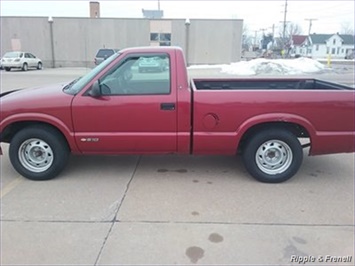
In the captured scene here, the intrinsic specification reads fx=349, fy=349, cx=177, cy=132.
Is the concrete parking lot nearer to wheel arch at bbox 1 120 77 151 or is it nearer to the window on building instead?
wheel arch at bbox 1 120 77 151

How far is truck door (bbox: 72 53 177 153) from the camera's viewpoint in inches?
180

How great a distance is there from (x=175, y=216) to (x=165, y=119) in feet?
4.40

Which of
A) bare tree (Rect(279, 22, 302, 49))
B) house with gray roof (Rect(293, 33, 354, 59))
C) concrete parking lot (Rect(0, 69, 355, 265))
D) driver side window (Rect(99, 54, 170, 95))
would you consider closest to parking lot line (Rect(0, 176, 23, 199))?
concrete parking lot (Rect(0, 69, 355, 265))

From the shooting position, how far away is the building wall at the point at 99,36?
36.8 meters

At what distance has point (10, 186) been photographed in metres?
4.63

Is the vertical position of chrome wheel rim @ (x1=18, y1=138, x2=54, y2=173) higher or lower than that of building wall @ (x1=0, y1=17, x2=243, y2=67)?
lower

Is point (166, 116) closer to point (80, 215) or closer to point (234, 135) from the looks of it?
point (234, 135)

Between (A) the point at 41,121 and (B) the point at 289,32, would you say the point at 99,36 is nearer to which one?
(A) the point at 41,121

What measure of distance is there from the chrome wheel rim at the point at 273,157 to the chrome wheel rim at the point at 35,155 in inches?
113

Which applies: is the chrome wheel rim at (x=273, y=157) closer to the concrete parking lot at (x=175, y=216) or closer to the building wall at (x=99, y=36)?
the concrete parking lot at (x=175, y=216)

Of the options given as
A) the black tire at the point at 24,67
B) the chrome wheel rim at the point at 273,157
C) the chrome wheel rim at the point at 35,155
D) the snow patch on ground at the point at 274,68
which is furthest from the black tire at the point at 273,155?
the black tire at the point at 24,67

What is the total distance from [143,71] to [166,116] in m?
0.70

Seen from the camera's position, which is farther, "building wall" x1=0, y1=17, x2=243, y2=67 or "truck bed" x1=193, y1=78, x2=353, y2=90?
"building wall" x1=0, y1=17, x2=243, y2=67

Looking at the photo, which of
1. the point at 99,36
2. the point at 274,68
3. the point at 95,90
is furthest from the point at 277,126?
the point at 99,36
